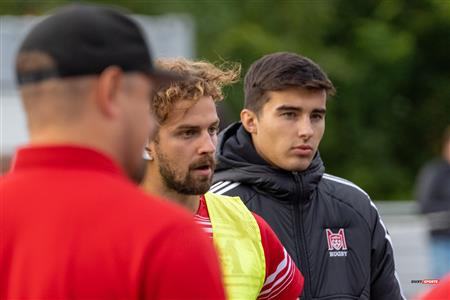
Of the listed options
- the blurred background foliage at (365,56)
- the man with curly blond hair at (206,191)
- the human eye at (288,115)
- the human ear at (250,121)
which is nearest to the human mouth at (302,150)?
the human eye at (288,115)

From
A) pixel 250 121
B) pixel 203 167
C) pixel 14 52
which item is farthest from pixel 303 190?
pixel 14 52

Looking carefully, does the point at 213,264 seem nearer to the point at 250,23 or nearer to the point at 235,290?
the point at 235,290

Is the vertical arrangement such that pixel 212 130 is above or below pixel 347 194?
above

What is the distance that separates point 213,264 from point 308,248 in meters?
2.49

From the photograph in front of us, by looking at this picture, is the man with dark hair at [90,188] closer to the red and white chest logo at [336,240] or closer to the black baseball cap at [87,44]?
the black baseball cap at [87,44]

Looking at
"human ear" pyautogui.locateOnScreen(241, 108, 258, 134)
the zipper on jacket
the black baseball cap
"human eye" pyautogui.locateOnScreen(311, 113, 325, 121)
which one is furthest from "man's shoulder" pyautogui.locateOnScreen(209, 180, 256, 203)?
the black baseball cap

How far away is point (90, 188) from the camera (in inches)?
Result: 114

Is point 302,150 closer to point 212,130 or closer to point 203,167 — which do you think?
point 212,130

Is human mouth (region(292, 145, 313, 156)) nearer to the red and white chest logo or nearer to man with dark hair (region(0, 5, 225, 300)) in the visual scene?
the red and white chest logo

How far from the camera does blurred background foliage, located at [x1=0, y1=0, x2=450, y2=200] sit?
21.2 metres

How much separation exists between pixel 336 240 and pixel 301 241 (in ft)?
0.51

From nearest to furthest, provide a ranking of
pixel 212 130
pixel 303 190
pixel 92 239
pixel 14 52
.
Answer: pixel 92 239, pixel 212 130, pixel 303 190, pixel 14 52

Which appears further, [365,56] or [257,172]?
[365,56]

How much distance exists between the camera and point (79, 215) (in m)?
2.87
